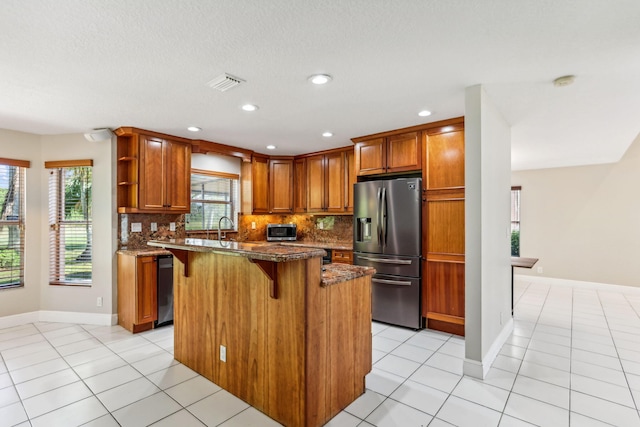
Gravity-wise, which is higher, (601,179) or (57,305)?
(601,179)

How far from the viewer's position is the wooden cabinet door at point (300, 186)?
223 inches

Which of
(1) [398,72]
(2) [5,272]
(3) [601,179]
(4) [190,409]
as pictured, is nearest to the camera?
(4) [190,409]

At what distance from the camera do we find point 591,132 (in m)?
4.11

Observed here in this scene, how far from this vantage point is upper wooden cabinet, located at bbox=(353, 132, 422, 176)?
395 centimetres

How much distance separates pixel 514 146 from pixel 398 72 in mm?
3438

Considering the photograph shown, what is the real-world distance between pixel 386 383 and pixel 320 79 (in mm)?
2493

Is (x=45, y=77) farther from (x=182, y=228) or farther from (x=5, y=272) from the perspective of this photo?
(x=5, y=272)

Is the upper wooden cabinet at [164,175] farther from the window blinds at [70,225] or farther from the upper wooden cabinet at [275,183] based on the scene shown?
the upper wooden cabinet at [275,183]

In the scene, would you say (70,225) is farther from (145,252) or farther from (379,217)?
(379,217)

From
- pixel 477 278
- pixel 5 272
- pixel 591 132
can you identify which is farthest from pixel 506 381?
pixel 5 272

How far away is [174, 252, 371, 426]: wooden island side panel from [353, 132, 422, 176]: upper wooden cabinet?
6.60ft

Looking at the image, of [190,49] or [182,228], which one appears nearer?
[190,49]

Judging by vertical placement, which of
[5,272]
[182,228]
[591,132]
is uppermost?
[591,132]

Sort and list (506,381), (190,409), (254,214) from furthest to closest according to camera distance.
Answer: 1. (254,214)
2. (506,381)
3. (190,409)
